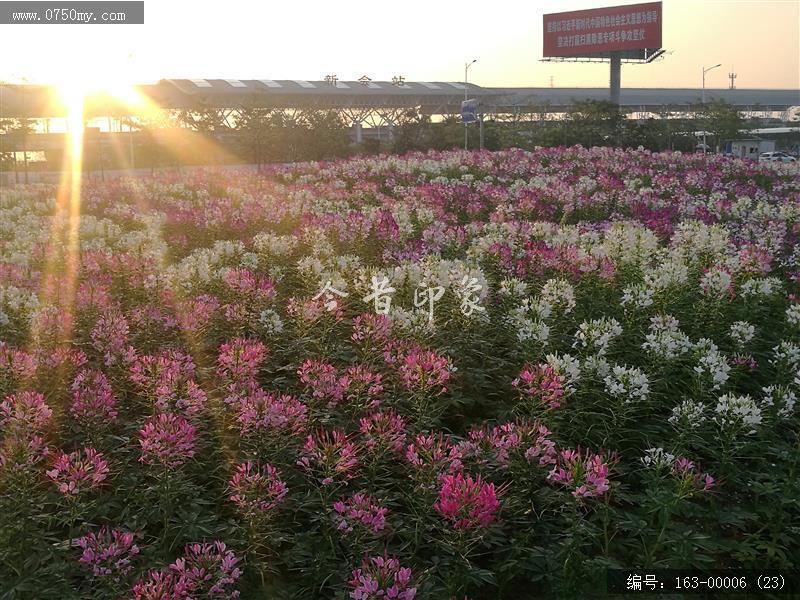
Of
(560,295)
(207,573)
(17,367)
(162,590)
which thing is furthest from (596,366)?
(17,367)

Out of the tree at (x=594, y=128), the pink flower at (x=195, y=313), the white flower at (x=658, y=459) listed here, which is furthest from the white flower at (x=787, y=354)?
the tree at (x=594, y=128)

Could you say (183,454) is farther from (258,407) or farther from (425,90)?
(425,90)

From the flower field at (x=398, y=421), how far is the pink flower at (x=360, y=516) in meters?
0.01

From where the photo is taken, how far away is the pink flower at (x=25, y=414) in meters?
4.09

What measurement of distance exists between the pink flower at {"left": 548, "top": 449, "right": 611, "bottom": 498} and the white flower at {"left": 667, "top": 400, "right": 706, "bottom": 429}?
44.0 inches

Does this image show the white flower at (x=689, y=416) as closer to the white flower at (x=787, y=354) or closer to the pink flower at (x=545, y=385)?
the pink flower at (x=545, y=385)

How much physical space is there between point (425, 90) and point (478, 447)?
78.8 m

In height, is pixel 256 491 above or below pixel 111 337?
below

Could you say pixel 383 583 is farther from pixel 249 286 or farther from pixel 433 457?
pixel 249 286

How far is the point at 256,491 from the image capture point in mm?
3617

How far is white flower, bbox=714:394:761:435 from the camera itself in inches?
175

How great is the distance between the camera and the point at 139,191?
17.9 m

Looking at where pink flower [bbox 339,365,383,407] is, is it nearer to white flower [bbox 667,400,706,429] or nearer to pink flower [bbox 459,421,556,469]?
pink flower [bbox 459,421,556,469]

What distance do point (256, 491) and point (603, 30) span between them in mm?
70351
